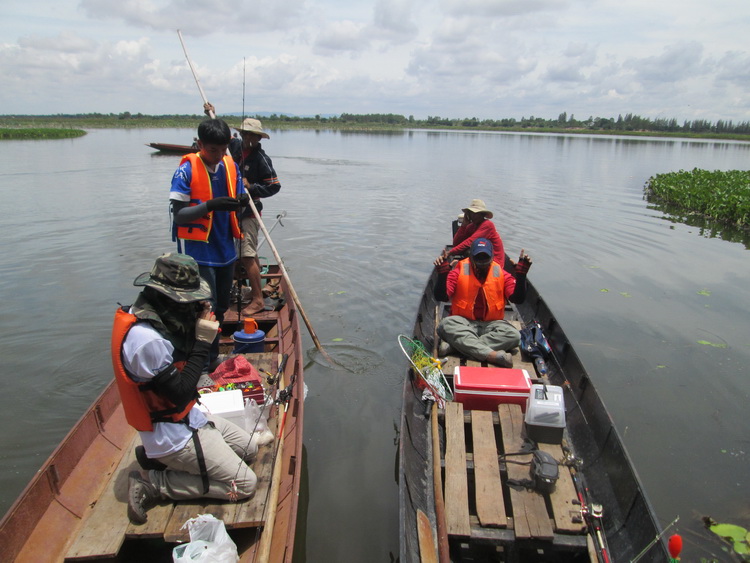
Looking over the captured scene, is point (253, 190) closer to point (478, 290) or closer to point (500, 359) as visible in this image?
point (478, 290)

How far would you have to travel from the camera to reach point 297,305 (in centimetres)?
678

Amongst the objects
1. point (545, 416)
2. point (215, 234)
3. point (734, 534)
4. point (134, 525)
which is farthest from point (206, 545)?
point (734, 534)

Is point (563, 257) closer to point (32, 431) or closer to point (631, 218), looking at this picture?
point (631, 218)

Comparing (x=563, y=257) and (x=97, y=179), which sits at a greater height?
(x=97, y=179)

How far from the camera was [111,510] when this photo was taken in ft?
11.1

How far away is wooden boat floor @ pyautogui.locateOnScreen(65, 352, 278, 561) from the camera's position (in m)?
3.13

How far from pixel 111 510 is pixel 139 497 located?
0.96 feet

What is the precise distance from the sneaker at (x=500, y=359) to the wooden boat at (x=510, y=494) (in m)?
0.81

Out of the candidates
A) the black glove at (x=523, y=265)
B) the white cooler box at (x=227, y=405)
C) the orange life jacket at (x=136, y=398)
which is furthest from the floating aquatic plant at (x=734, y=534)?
the orange life jacket at (x=136, y=398)

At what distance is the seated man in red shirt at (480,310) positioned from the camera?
19.5ft

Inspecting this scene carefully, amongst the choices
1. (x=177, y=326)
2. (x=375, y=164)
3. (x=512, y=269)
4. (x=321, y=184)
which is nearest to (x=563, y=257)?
(x=512, y=269)

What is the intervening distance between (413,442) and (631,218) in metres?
17.8

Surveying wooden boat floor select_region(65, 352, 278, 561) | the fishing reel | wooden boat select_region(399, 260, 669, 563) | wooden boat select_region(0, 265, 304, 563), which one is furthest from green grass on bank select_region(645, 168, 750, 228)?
wooden boat floor select_region(65, 352, 278, 561)

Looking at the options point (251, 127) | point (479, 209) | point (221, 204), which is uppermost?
point (251, 127)
